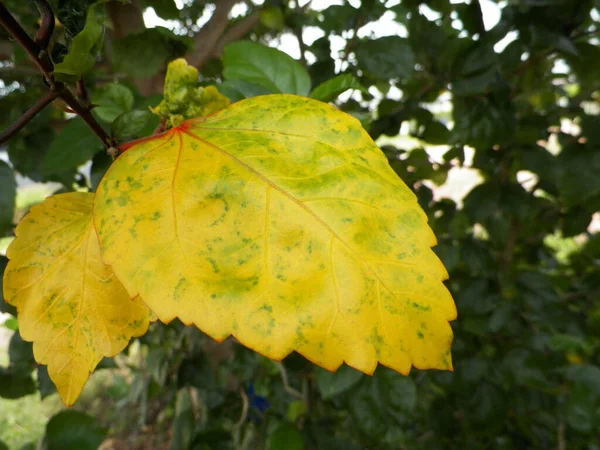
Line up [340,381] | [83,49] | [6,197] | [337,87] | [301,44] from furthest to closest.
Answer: [301,44] < [340,381] < [6,197] < [337,87] < [83,49]

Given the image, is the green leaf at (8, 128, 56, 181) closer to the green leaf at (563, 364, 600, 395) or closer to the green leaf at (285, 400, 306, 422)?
the green leaf at (285, 400, 306, 422)

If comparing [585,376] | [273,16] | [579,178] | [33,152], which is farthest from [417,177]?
[33,152]

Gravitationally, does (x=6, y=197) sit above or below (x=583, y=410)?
above

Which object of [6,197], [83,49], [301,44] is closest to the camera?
[83,49]

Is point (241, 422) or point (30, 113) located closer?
point (30, 113)

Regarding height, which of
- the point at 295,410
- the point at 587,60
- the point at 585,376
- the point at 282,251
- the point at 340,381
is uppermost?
the point at 282,251

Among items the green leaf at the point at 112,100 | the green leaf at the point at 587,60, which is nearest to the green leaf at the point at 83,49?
the green leaf at the point at 112,100

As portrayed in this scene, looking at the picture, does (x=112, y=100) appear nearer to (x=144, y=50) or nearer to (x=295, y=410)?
(x=144, y=50)
